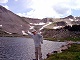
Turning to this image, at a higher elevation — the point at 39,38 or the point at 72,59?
the point at 39,38

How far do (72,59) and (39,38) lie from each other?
7675mm

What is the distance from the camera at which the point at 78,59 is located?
33.9 m

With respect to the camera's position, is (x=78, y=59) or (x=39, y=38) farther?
(x=78, y=59)

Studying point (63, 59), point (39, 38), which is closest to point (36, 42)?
point (39, 38)

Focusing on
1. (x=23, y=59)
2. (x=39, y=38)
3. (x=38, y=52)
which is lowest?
(x=23, y=59)

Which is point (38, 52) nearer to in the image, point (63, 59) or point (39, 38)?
point (39, 38)

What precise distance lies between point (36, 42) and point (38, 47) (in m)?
0.79

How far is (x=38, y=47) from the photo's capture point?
31.1m

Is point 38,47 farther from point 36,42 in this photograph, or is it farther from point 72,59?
point 72,59

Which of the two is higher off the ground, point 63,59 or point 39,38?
point 39,38

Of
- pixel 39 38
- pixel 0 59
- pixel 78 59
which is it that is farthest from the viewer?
pixel 0 59

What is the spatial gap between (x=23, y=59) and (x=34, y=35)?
107ft

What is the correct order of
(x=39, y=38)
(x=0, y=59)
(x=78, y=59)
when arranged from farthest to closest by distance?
(x=0, y=59)
(x=78, y=59)
(x=39, y=38)

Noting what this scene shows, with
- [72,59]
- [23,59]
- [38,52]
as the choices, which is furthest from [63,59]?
[23,59]
